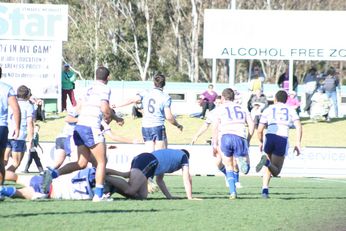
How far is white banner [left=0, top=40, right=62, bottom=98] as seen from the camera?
136 feet

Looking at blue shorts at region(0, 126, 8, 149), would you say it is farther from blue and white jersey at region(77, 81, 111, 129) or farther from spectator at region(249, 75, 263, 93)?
spectator at region(249, 75, 263, 93)

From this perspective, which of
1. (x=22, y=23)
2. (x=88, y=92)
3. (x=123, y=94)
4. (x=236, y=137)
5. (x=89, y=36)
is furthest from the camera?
(x=89, y=36)

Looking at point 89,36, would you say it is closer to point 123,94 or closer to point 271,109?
point 123,94

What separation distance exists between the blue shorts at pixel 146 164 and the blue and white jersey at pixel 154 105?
3449mm

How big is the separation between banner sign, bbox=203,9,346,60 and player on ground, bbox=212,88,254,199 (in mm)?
24400

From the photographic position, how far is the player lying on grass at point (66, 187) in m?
15.3

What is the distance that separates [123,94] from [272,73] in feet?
84.2

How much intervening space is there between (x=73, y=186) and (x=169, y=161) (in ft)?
5.10

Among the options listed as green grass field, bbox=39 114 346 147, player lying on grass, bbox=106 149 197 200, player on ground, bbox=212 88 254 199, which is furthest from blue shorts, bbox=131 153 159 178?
green grass field, bbox=39 114 346 147

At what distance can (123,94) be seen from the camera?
52281 millimetres

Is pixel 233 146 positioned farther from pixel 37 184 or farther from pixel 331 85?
pixel 331 85

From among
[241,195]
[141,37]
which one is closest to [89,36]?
[141,37]

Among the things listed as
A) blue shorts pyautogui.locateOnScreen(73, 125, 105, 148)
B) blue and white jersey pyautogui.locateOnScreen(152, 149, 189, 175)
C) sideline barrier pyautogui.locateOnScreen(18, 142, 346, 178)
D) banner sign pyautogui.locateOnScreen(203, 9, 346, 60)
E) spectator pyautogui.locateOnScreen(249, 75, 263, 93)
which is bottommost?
sideline barrier pyautogui.locateOnScreen(18, 142, 346, 178)

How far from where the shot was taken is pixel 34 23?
41156 mm
